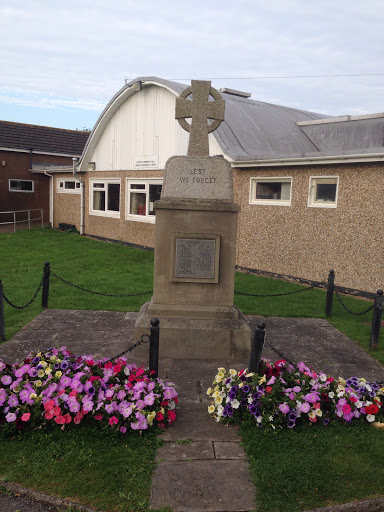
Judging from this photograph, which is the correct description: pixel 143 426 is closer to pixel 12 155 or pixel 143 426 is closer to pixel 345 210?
pixel 345 210

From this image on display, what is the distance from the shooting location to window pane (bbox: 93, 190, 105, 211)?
20.5 metres

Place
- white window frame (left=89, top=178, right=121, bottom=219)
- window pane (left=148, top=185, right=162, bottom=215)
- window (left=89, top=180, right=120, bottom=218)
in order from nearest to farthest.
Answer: window pane (left=148, top=185, right=162, bottom=215), white window frame (left=89, top=178, right=121, bottom=219), window (left=89, top=180, right=120, bottom=218)

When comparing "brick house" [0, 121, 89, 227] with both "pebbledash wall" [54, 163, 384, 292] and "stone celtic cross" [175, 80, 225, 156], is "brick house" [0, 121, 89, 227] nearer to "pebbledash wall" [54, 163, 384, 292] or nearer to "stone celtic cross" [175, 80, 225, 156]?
"pebbledash wall" [54, 163, 384, 292]

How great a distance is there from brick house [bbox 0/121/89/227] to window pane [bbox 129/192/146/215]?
307 inches

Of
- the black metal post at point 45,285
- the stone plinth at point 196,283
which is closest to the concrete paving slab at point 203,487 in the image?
the stone plinth at point 196,283

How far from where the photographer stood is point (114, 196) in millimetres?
19578

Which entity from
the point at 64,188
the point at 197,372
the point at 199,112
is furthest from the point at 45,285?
the point at 64,188

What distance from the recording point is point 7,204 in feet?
81.7

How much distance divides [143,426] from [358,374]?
10.4 feet

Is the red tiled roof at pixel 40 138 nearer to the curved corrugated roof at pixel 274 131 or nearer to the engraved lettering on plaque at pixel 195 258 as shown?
the curved corrugated roof at pixel 274 131

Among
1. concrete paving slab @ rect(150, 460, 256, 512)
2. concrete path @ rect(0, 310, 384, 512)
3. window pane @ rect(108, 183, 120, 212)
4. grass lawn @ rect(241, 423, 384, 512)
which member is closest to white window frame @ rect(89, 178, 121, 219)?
window pane @ rect(108, 183, 120, 212)

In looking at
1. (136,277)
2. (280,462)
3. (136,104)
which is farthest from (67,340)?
(136,104)

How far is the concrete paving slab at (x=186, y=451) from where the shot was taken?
397cm

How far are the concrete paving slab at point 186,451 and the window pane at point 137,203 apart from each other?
14028mm
